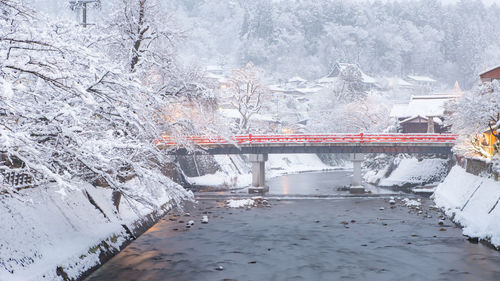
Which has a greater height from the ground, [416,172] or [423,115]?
[423,115]

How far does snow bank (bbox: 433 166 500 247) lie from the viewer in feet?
68.6

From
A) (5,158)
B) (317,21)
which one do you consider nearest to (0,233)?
(5,158)

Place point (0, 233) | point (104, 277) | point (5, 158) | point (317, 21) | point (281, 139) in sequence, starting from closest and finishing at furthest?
point (0, 233), point (5, 158), point (104, 277), point (281, 139), point (317, 21)

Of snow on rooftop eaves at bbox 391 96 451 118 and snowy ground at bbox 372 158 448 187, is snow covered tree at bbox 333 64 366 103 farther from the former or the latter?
snowy ground at bbox 372 158 448 187

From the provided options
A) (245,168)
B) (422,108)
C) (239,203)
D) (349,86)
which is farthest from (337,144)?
(349,86)

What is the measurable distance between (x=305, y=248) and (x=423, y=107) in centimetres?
4182

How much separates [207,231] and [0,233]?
41.3 feet

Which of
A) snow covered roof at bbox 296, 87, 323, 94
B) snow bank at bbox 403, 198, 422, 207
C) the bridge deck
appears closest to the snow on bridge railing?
the bridge deck

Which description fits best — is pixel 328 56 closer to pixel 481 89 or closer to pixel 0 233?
pixel 481 89

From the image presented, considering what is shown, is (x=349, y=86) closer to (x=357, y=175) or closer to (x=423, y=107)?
(x=423, y=107)

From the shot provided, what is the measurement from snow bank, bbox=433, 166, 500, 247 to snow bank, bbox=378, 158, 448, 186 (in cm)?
1090

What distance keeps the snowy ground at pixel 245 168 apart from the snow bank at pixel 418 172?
608 inches

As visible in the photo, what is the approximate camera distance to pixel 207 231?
23.9 metres

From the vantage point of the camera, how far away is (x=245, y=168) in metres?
57.9
